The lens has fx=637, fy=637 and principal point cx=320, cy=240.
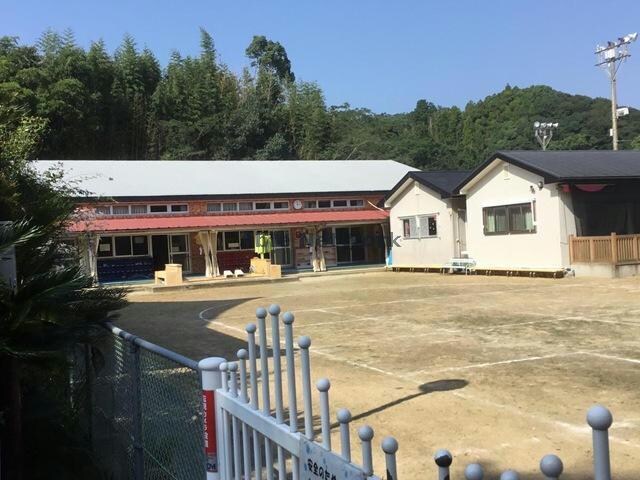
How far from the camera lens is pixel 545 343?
9.45 metres

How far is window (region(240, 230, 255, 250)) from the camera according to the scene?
102ft

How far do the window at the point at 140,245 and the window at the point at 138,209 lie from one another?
5.55ft

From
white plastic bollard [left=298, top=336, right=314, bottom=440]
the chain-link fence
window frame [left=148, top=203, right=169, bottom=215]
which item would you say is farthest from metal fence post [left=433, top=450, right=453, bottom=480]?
window frame [left=148, top=203, right=169, bottom=215]

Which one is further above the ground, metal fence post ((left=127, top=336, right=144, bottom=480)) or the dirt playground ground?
metal fence post ((left=127, top=336, right=144, bottom=480))

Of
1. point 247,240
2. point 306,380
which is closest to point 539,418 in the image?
point 306,380

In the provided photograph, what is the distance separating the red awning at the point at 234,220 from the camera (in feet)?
88.0

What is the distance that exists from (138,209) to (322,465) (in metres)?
27.0

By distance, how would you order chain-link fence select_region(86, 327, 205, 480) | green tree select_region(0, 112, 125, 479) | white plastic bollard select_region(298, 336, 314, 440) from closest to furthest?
1. white plastic bollard select_region(298, 336, 314, 440)
2. chain-link fence select_region(86, 327, 205, 480)
3. green tree select_region(0, 112, 125, 479)

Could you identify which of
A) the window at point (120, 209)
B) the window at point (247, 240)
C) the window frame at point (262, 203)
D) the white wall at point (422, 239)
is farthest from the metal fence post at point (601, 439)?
the window at point (247, 240)

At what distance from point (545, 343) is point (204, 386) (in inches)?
290

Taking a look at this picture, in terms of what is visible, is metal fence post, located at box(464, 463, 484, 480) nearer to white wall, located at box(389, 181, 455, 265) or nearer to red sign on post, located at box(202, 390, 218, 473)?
red sign on post, located at box(202, 390, 218, 473)

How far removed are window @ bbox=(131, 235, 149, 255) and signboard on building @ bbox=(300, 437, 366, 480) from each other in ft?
92.3

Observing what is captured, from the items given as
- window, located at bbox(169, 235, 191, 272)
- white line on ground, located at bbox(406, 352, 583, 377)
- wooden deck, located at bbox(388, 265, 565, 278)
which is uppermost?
window, located at bbox(169, 235, 191, 272)

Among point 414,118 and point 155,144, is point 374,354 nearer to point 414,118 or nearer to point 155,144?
point 155,144
